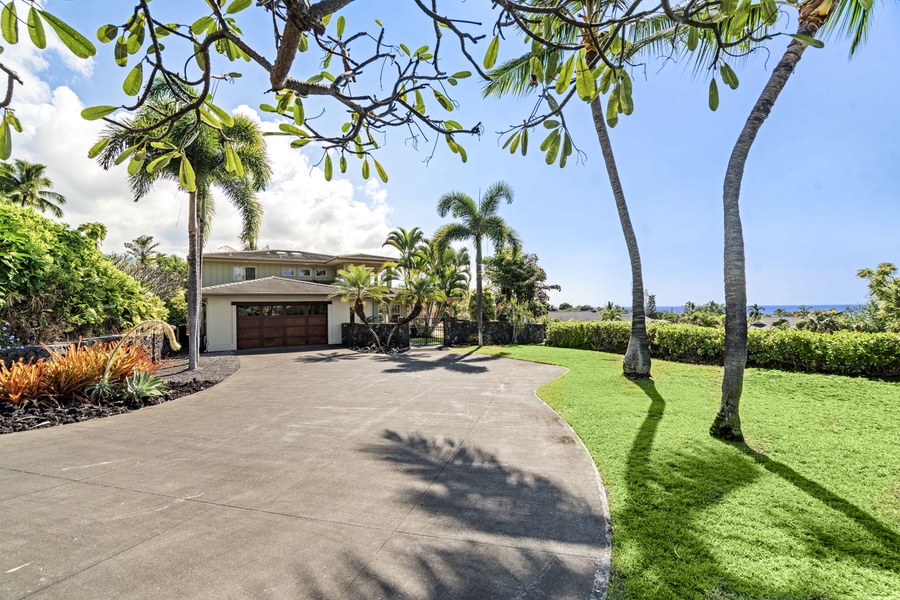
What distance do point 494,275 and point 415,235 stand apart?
21.4 ft

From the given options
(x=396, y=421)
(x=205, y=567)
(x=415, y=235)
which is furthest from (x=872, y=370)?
(x=415, y=235)

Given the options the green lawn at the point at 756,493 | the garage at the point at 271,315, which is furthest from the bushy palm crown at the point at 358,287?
the green lawn at the point at 756,493

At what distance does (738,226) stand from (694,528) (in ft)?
15.9

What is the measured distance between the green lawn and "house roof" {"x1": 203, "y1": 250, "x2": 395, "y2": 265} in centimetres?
2007

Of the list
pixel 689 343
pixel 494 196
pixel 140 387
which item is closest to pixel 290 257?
pixel 494 196

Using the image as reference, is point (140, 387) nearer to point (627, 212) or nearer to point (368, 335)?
point (368, 335)

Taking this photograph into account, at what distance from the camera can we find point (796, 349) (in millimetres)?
10352

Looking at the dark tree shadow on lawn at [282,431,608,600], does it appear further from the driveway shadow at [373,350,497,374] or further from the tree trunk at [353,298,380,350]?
the tree trunk at [353,298,380,350]

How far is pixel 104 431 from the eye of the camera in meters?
6.33

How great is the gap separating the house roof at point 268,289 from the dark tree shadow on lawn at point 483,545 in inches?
662

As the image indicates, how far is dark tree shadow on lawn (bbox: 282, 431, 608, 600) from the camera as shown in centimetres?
270

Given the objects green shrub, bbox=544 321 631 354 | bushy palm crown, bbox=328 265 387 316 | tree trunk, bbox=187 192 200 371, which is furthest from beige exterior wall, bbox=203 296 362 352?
green shrub, bbox=544 321 631 354

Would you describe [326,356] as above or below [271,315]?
below

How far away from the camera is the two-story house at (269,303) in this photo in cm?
1864
